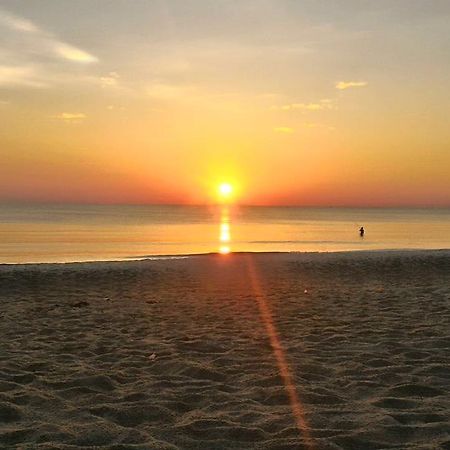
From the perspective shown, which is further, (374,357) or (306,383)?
(374,357)

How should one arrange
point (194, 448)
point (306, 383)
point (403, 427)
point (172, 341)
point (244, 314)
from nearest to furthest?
1. point (194, 448)
2. point (403, 427)
3. point (306, 383)
4. point (172, 341)
5. point (244, 314)

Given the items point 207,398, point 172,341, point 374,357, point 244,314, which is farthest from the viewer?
point 244,314

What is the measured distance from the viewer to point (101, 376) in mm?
6020

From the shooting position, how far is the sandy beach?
4.43 m

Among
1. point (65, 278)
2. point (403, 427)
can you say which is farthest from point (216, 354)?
point (65, 278)

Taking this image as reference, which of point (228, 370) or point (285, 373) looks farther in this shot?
point (228, 370)

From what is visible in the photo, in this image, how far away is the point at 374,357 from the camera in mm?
6645

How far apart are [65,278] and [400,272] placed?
1149 cm

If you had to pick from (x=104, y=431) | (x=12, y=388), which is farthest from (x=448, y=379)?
(x=12, y=388)

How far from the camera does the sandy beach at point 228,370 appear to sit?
14.5 feet

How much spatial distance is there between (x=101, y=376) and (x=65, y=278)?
11462 millimetres

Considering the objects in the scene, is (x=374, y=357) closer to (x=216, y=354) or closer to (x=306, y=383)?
(x=306, y=383)

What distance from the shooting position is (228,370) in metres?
6.26

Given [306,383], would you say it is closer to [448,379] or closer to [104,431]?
[448,379]
